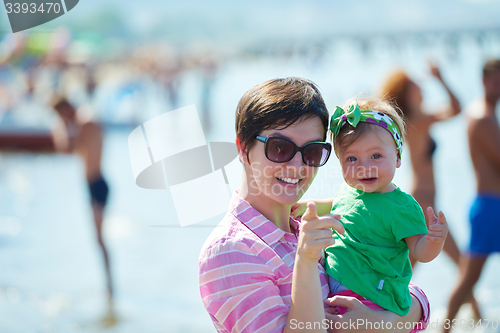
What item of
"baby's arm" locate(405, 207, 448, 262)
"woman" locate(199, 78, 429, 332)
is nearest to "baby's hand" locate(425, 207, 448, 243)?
"baby's arm" locate(405, 207, 448, 262)

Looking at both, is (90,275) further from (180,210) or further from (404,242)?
(404,242)

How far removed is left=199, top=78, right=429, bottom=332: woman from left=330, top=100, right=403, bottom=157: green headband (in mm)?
101

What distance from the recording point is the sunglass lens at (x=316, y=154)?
1511mm

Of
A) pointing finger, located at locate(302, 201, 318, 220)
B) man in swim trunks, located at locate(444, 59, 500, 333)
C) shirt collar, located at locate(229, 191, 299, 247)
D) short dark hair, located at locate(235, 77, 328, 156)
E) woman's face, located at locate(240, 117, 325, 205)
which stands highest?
short dark hair, located at locate(235, 77, 328, 156)

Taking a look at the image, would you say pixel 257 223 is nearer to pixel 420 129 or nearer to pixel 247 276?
pixel 247 276

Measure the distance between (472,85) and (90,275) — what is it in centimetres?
2607

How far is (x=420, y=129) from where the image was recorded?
13.5 ft

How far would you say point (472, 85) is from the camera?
26.4m

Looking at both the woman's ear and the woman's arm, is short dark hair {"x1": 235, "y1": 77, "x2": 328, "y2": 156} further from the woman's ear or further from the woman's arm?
the woman's arm

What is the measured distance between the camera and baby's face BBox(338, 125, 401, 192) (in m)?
1.66

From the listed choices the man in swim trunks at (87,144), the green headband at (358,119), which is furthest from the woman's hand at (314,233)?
the man in swim trunks at (87,144)

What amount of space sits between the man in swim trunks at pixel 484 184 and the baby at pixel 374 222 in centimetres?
234

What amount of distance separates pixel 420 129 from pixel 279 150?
119 inches

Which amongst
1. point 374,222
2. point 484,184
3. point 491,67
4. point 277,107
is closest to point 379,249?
point 374,222
